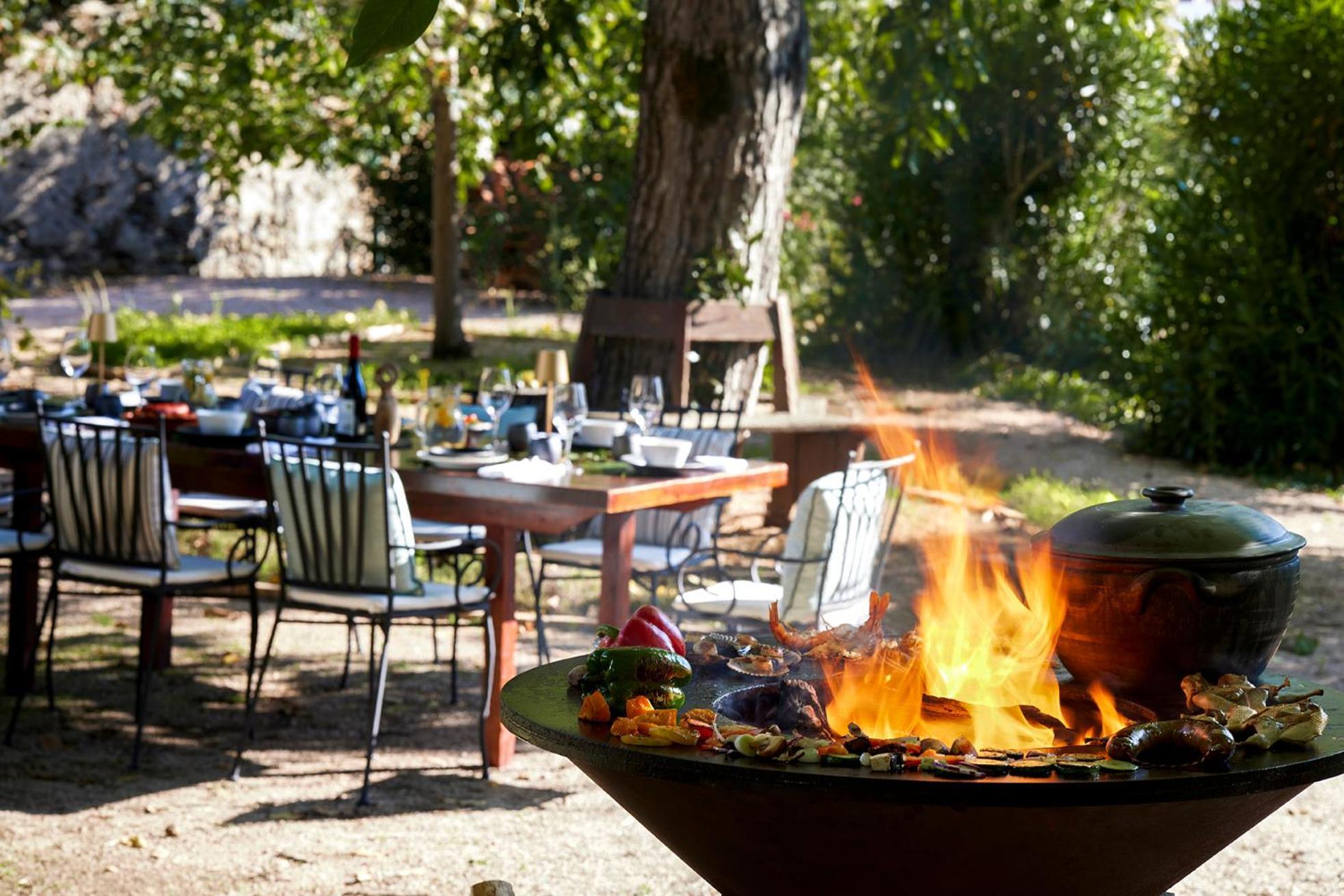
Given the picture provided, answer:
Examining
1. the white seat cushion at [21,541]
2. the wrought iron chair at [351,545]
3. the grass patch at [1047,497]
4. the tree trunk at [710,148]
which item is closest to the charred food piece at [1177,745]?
the wrought iron chair at [351,545]

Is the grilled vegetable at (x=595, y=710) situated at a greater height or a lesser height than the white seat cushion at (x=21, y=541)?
greater

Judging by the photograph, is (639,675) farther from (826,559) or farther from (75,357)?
(75,357)

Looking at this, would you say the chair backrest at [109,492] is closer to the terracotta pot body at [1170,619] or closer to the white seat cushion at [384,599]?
the white seat cushion at [384,599]

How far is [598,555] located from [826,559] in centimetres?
124

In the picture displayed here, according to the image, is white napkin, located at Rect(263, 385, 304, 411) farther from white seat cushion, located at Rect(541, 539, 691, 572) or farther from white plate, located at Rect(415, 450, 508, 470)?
white seat cushion, located at Rect(541, 539, 691, 572)

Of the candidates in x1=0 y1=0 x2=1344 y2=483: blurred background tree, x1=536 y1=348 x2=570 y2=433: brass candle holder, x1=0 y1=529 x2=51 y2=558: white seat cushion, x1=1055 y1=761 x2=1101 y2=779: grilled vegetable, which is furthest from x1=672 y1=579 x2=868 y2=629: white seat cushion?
x1=0 y1=0 x2=1344 y2=483: blurred background tree

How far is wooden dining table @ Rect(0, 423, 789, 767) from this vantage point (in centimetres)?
441

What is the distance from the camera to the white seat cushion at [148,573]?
15.7 ft

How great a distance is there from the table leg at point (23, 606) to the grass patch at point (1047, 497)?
199 inches

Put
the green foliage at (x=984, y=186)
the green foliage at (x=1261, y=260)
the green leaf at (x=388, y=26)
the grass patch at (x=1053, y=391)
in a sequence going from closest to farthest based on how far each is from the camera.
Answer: the green leaf at (x=388, y=26), the green foliage at (x=1261, y=260), the grass patch at (x=1053, y=391), the green foliage at (x=984, y=186)

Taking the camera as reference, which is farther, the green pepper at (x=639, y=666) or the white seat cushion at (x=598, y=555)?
the white seat cushion at (x=598, y=555)

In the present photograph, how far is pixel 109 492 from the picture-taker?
4758 millimetres

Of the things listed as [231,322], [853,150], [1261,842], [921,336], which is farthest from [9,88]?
[1261,842]

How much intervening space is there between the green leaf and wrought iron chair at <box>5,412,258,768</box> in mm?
3831
